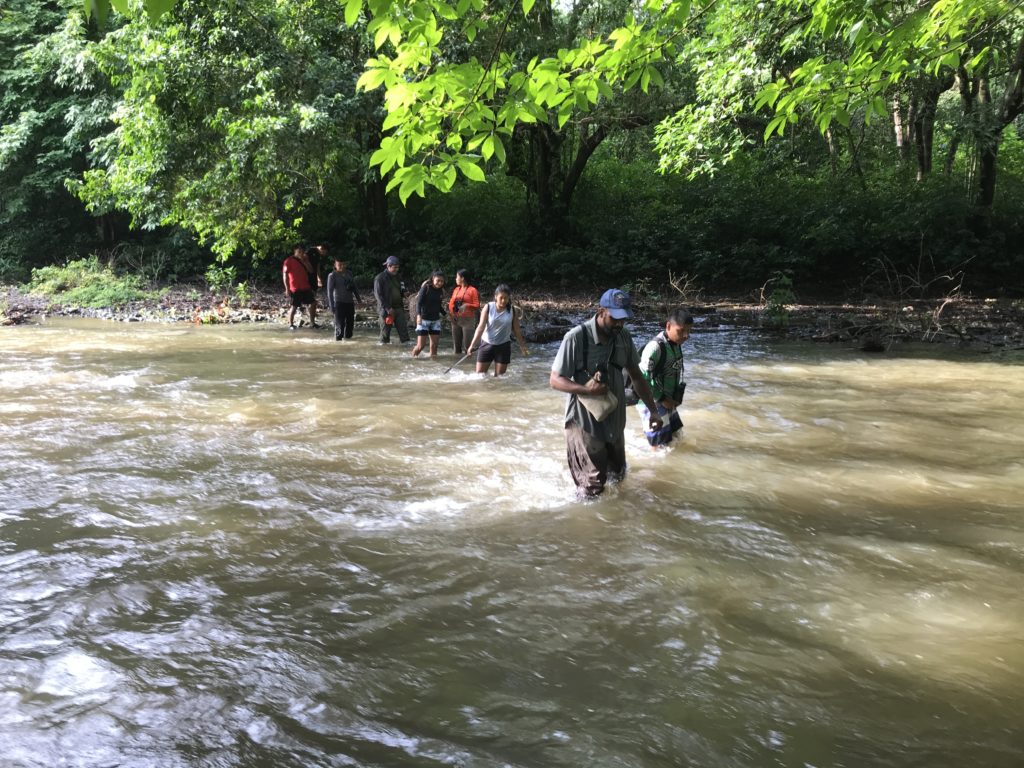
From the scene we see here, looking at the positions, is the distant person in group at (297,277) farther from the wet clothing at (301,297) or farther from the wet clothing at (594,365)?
the wet clothing at (594,365)

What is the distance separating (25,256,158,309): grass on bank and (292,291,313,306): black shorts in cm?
887

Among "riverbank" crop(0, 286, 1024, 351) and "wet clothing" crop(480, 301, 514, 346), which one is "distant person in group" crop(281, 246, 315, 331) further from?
"wet clothing" crop(480, 301, 514, 346)

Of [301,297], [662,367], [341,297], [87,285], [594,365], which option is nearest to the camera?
[594,365]

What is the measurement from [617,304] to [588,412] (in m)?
0.86

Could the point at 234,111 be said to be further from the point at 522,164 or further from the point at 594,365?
the point at 594,365

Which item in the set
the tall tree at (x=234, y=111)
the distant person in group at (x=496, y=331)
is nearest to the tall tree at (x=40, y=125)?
the tall tree at (x=234, y=111)

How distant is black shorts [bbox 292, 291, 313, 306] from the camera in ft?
57.9

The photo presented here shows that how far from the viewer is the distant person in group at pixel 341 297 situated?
1581cm

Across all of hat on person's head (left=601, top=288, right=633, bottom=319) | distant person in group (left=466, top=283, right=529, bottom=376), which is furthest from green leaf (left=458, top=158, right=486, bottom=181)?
distant person in group (left=466, top=283, right=529, bottom=376)

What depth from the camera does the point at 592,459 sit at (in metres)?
5.84

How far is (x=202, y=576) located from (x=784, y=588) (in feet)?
12.2

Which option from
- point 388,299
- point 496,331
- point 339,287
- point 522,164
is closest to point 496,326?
point 496,331

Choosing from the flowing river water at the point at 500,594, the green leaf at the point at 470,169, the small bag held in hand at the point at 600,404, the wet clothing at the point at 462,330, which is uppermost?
the green leaf at the point at 470,169

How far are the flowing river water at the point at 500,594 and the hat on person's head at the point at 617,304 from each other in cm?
163
